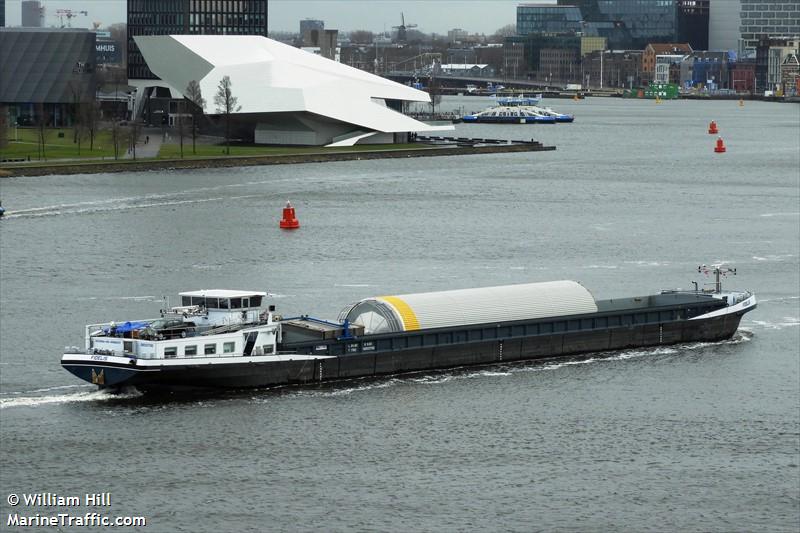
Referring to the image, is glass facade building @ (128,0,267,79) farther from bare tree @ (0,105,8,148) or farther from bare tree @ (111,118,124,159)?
bare tree @ (0,105,8,148)

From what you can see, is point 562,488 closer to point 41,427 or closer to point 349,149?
point 41,427

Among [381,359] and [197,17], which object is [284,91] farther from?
[381,359]

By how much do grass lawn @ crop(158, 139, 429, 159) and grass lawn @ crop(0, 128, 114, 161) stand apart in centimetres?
388

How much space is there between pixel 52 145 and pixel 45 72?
59.5ft

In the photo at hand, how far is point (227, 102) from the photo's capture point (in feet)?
372

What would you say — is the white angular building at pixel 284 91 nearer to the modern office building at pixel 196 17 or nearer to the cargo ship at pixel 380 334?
the modern office building at pixel 196 17

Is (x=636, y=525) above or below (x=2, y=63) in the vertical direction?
below

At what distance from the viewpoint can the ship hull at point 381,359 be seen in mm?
38000

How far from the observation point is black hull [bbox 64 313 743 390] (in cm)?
3856

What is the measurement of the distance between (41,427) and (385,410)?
24.3 feet

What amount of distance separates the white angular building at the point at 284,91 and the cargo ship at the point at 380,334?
69943mm

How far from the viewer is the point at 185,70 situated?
401ft

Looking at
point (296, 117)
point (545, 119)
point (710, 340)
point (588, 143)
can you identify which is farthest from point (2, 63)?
point (710, 340)

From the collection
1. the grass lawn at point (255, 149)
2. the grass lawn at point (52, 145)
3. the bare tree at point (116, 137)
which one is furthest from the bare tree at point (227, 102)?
the grass lawn at point (52, 145)
